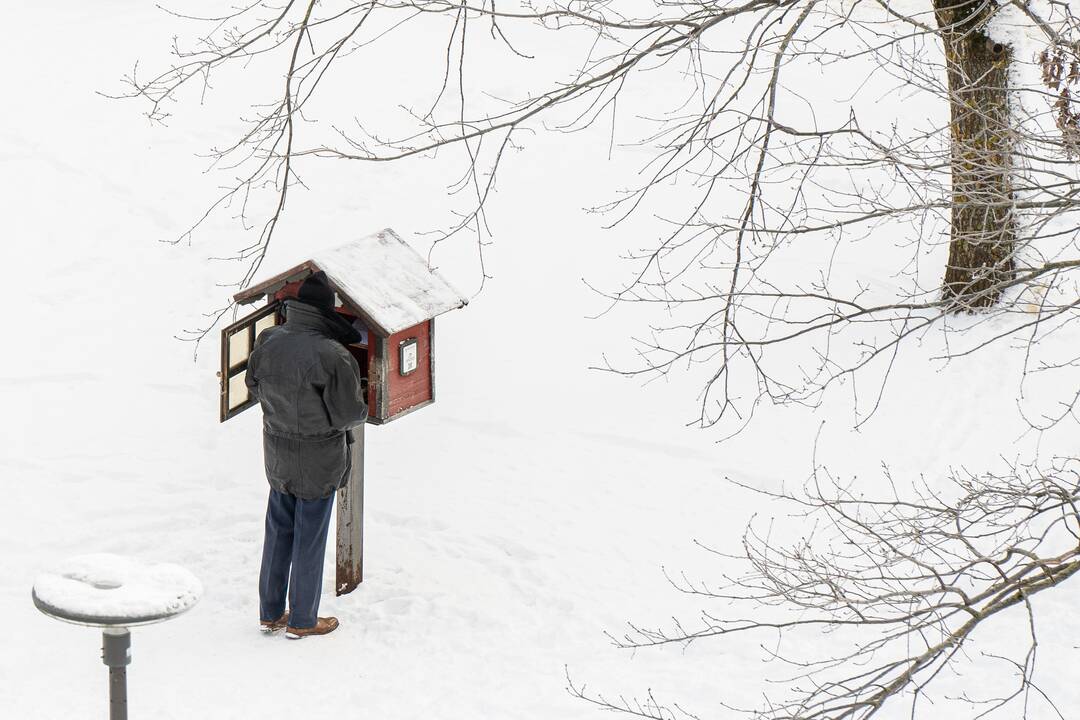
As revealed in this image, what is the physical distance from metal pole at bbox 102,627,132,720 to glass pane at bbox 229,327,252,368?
92.4 inches

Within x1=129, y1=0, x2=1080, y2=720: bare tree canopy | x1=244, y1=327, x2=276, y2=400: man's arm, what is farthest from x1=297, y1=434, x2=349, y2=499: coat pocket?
x1=129, y1=0, x2=1080, y2=720: bare tree canopy

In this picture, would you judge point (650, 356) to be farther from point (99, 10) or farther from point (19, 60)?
point (99, 10)

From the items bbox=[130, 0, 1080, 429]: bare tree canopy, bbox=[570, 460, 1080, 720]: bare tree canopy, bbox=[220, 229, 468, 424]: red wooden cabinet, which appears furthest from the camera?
bbox=[130, 0, 1080, 429]: bare tree canopy

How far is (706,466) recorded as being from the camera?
7664mm

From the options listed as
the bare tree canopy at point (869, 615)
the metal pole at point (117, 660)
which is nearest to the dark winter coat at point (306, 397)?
the bare tree canopy at point (869, 615)

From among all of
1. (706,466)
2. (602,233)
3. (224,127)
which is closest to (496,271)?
(602,233)

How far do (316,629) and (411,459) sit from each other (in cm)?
182

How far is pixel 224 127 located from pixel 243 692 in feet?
21.5

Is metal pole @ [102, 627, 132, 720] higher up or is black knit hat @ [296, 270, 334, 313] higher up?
black knit hat @ [296, 270, 334, 313]

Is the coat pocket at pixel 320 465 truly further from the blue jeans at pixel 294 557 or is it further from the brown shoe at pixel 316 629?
the brown shoe at pixel 316 629

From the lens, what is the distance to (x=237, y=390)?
604cm

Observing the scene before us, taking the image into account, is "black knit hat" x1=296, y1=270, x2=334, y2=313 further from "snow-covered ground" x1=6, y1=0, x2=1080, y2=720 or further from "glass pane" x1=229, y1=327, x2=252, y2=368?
"snow-covered ground" x1=6, y1=0, x2=1080, y2=720

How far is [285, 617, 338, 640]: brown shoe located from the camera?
602cm

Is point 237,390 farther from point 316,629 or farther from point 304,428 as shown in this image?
point 316,629
